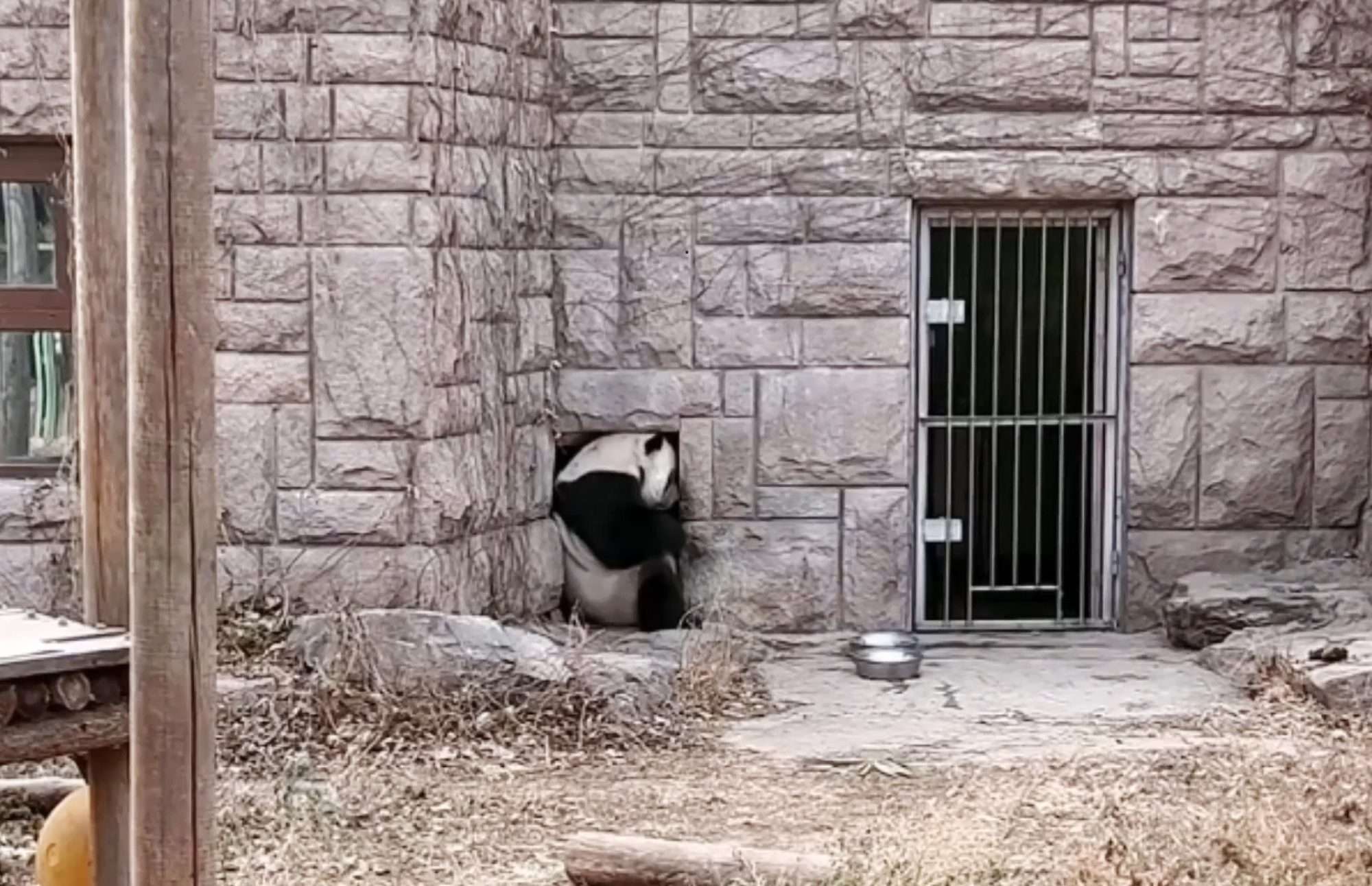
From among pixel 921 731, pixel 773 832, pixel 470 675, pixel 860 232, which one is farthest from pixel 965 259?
pixel 773 832

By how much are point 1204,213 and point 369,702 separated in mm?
3979

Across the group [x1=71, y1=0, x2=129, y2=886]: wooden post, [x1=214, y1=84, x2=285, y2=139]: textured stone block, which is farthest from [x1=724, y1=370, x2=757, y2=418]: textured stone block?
[x1=71, y1=0, x2=129, y2=886]: wooden post

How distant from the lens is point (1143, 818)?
16.6 ft

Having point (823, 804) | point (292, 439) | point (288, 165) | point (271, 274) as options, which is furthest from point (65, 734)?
point (288, 165)

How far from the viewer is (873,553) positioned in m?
8.24

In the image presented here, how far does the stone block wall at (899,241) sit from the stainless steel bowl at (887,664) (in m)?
0.79

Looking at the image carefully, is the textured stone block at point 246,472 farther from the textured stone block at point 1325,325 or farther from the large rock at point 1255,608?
the textured stone block at point 1325,325

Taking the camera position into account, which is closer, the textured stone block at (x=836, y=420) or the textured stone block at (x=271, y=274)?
the textured stone block at (x=271, y=274)

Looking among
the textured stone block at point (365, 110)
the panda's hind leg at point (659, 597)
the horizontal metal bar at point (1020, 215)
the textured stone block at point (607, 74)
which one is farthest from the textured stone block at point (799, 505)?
the textured stone block at point (365, 110)

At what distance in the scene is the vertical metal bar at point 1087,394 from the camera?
840cm

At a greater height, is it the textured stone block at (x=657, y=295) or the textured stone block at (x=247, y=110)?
the textured stone block at (x=247, y=110)

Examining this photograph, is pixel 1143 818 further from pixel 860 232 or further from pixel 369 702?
pixel 860 232

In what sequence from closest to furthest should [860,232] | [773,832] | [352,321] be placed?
[773,832], [352,321], [860,232]

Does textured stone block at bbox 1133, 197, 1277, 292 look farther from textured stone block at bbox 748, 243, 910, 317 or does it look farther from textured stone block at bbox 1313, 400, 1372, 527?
textured stone block at bbox 748, 243, 910, 317
